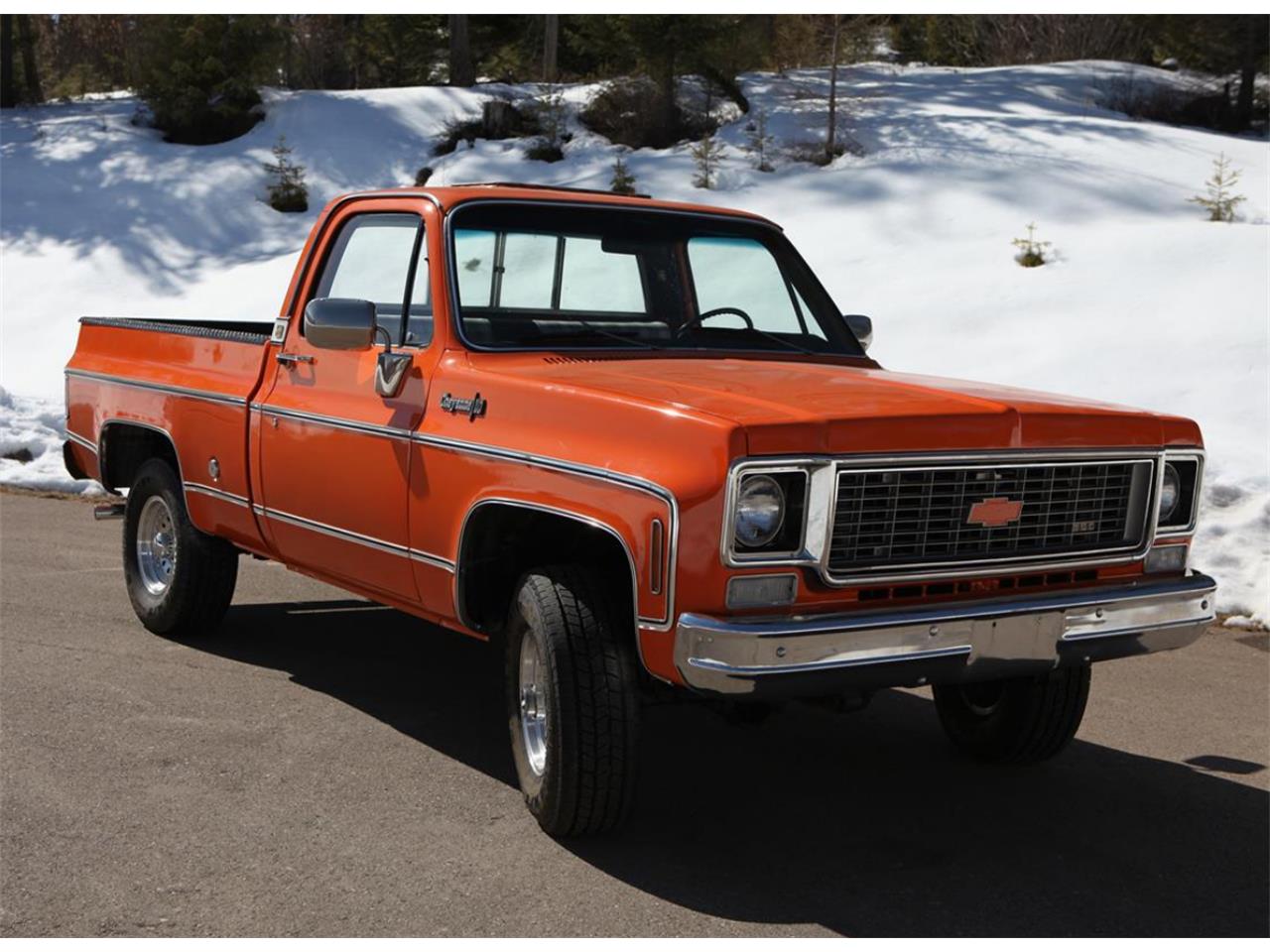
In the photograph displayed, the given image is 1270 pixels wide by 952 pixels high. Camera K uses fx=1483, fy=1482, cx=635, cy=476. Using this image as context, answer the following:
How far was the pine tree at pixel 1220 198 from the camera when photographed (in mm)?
14312

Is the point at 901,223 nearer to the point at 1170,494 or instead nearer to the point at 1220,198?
the point at 1220,198

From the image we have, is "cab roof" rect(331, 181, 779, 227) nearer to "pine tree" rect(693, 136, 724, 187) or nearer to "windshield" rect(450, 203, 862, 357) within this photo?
"windshield" rect(450, 203, 862, 357)

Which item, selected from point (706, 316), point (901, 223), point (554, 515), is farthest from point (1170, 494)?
point (901, 223)

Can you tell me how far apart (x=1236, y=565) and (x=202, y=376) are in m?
5.42

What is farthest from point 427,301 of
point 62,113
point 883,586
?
point 62,113

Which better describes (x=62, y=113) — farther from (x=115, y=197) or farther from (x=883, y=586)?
(x=883, y=586)

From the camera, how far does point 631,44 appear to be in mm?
19469

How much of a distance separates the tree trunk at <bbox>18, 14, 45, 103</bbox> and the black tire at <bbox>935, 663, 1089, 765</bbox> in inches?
894

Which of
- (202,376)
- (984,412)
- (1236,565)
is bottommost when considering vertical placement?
(1236,565)

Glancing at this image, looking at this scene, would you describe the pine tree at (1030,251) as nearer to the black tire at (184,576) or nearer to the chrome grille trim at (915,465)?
the black tire at (184,576)

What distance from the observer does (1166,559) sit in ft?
15.4

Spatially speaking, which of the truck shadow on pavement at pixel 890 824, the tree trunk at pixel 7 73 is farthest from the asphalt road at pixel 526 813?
the tree trunk at pixel 7 73

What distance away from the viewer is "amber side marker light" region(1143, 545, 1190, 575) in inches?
184

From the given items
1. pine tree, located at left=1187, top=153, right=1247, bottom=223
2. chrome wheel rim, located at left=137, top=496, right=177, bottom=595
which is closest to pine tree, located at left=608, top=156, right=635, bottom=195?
pine tree, located at left=1187, top=153, right=1247, bottom=223
